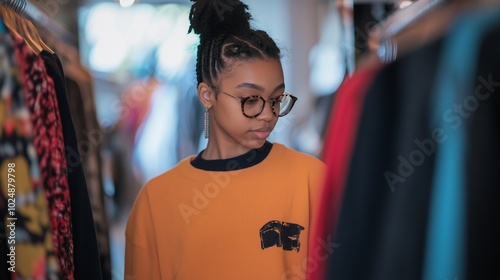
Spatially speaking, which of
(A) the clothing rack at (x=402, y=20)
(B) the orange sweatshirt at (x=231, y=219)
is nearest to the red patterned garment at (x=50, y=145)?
(B) the orange sweatshirt at (x=231, y=219)

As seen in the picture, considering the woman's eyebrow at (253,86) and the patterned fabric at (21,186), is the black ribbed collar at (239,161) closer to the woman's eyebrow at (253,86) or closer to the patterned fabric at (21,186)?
the woman's eyebrow at (253,86)

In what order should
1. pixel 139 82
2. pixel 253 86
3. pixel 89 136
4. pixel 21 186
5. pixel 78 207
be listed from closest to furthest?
1. pixel 21 186
2. pixel 78 207
3. pixel 253 86
4. pixel 89 136
5. pixel 139 82

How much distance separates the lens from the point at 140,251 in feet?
5.73

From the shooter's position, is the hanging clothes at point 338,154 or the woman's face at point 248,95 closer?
the hanging clothes at point 338,154

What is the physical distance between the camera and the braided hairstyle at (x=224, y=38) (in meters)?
1.66

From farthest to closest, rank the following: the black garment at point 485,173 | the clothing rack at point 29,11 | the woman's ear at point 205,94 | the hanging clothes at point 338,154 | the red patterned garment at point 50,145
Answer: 1. the woman's ear at point 205,94
2. the clothing rack at point 29,11
3. the red patterned garment at point 50,145
4. the hanging clothes at point 338,154
5. the black garment at point 485,173

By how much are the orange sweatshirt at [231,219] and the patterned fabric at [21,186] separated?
54cm

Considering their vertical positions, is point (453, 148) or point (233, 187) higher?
point (453, 148)

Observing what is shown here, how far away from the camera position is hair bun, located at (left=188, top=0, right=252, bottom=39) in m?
1.69

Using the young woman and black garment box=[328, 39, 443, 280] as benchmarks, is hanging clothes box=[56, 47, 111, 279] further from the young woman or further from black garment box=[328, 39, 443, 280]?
black garment box=[328, 39, 443, 280]

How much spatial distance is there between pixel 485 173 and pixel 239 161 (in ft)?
2.76

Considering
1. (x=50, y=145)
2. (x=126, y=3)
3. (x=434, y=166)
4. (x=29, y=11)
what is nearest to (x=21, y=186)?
(x=50, y=145)

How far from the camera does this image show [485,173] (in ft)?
3.13

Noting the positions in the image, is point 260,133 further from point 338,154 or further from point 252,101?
point 338,154
